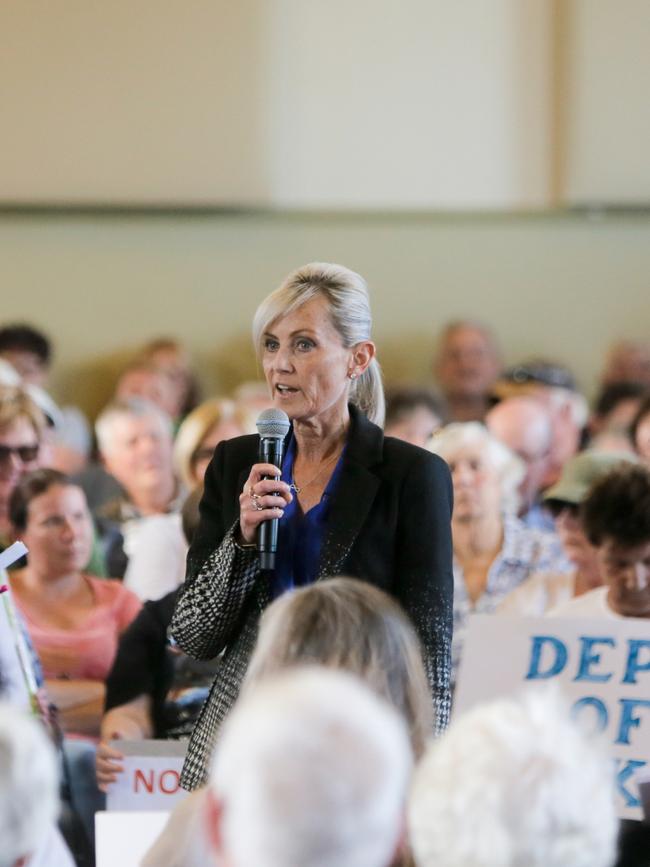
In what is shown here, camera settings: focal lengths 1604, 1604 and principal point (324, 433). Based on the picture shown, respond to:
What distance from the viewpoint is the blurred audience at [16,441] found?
5.48m

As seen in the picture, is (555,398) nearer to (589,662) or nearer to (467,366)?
(467,366)

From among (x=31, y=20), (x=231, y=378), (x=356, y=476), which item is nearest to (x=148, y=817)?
(x=356, y=476)

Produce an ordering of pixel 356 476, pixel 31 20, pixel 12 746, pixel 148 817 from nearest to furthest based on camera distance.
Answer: pixel 12 746
pixel 356 476
pixel 148 817
pixel 31 20

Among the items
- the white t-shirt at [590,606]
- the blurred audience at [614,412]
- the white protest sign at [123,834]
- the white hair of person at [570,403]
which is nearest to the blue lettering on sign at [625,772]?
the white t-shirt at [590,606]

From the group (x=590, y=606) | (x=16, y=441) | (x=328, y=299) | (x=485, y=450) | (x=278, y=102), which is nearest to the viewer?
(x=328, y=299)

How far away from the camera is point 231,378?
919 centimetres

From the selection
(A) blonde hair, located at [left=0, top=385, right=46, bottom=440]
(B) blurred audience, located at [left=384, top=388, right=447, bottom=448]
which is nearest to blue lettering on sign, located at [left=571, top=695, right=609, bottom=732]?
(A) blonde hair, located at [left=0, top=385, right=46, bottom=440]

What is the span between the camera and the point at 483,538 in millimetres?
5062

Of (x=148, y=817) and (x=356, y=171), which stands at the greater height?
(x=356, y=171)

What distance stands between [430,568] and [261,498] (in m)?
0.34

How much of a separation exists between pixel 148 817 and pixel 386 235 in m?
6.45

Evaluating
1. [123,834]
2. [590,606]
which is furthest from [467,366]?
[123,834]

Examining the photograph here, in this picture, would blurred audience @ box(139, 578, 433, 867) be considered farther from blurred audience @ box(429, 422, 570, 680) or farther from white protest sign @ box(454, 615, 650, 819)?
blurred audience @ box(429, 422, 570, 680)

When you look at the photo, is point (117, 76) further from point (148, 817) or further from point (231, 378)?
point (148, 817)
